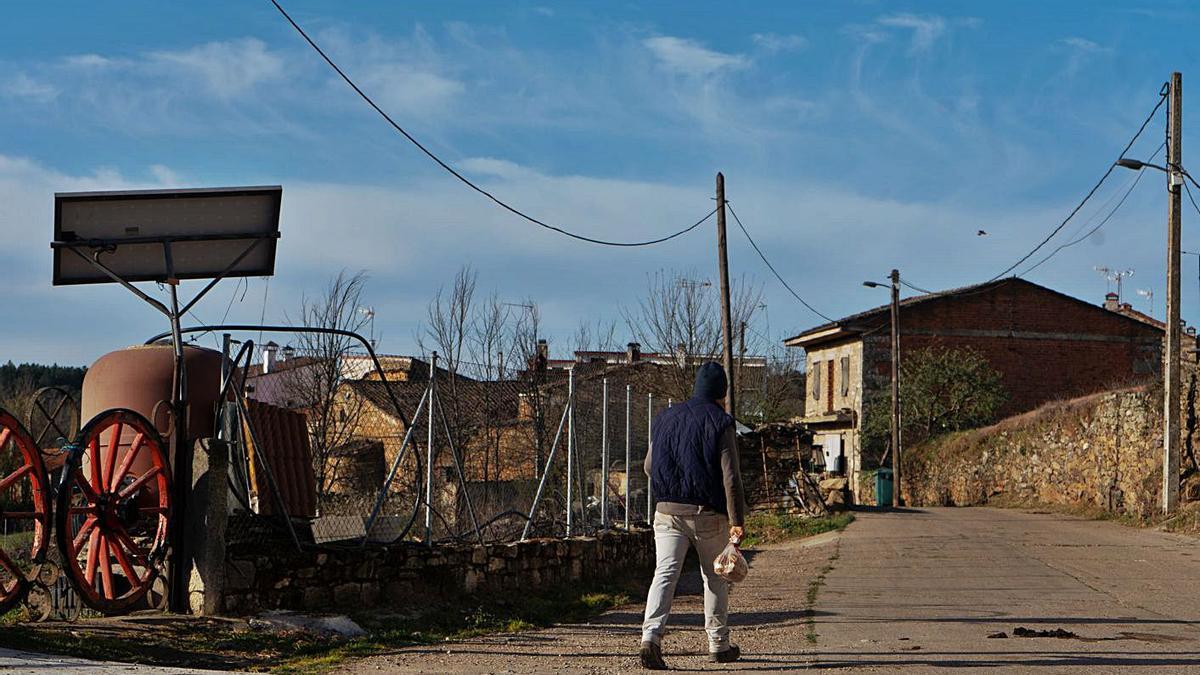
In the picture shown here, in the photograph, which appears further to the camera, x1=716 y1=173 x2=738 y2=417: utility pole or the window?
the window

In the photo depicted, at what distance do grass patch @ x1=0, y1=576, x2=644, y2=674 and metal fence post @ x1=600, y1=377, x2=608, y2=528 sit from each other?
4507 millimetres

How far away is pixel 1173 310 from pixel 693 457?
18.5 m

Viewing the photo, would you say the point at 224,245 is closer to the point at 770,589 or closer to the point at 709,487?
the point at 709,487

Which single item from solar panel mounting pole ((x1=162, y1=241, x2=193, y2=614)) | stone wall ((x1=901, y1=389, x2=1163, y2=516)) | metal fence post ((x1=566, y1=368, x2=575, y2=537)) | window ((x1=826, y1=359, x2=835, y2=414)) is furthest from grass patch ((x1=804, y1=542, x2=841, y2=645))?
window ((x1=826, y1=359, x2=835, y2=414))

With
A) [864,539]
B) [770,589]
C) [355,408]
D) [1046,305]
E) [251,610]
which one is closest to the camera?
[251,610]

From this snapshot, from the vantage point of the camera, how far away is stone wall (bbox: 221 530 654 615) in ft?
30.8

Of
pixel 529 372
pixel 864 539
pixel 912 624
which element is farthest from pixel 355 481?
pixel 864 539

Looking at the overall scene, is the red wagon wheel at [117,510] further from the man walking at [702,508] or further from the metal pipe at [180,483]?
the man walking at [702,508]

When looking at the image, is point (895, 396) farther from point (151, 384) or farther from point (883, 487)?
point (151, 384)

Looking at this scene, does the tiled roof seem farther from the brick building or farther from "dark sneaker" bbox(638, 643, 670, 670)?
"dark sneaker" bbox(638, 643, 670, 670)

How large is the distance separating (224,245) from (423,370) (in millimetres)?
2771

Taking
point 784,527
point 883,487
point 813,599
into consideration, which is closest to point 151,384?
point 813,599

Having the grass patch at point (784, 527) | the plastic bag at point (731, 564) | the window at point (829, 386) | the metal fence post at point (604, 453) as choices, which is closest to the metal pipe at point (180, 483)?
the plastic bag at point (731, 564)

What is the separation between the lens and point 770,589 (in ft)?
46.1
